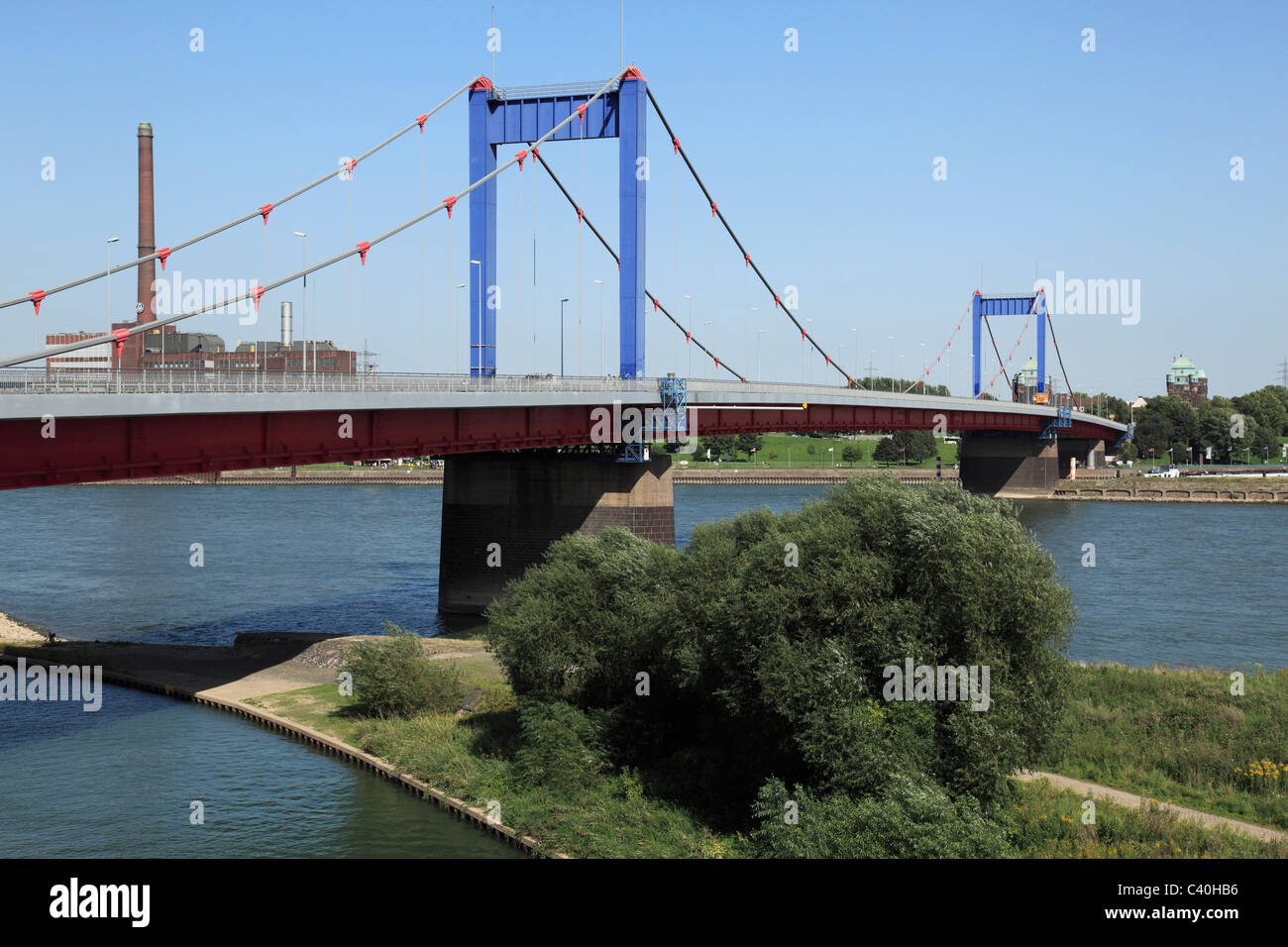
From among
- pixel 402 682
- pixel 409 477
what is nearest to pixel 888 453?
pixel 409 477

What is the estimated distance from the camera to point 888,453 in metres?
164

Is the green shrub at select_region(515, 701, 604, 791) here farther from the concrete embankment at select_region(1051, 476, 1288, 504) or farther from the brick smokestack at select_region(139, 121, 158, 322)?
the concrete embankment at select_region(1051, 476, 1288, 504)

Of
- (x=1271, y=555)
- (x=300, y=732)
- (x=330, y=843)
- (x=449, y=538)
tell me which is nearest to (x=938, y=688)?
(x=330, y=843)

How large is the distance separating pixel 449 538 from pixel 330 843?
92.4 ft

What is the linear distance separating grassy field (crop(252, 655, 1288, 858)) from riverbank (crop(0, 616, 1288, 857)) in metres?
0.03

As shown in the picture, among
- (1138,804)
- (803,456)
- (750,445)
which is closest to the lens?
(1138,804)

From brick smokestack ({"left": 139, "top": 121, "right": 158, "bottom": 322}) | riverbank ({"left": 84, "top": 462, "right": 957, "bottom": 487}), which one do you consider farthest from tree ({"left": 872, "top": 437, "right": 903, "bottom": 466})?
brick smokestack ({"left": 139, "top": 121, "right": 158, "bottom": 322})

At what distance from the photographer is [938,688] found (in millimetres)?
19938

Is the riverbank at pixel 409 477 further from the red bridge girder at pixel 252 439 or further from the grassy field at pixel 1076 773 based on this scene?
the grassy field at pixel 1076 773

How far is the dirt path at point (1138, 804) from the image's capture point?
20.1 m

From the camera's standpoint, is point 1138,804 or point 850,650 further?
point 1138,804

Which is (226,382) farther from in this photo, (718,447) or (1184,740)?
(718,447)

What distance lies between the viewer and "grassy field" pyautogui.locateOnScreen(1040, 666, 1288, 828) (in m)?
22.2

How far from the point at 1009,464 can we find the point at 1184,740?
9716cm
